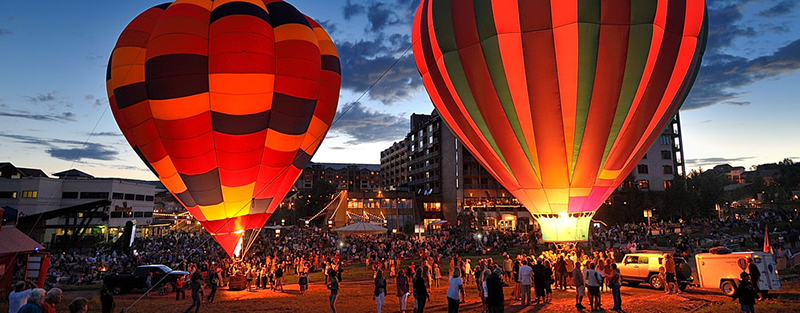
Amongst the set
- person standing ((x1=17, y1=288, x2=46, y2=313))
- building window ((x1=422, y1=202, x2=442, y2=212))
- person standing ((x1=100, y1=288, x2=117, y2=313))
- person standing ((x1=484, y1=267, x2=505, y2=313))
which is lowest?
person standing ((x1=100, y1=288, x2=117, y2=313))

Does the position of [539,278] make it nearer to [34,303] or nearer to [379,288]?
[379,288]

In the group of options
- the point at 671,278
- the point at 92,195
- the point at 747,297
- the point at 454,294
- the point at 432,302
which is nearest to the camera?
the point at 747,297

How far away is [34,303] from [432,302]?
944 cm

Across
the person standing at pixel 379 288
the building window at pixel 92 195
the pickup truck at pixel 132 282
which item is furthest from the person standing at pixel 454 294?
the building window at pixel 92 195

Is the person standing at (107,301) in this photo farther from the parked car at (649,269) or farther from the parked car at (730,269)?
the parked car at (730,269)

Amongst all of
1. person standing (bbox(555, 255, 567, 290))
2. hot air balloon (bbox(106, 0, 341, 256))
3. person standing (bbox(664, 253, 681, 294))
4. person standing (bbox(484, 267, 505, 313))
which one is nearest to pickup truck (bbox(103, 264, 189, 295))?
hot air balloon (bbox(106, 0, 341, 256))

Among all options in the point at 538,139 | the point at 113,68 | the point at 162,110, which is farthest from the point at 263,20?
the point at 538,139

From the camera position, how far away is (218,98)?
1338 centimetres

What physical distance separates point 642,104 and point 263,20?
1246 cm

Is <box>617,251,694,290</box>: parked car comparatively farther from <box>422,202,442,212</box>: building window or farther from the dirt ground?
<box>422,202,442,212</box>: building window

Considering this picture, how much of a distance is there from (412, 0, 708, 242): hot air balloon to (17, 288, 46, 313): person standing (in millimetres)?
12253

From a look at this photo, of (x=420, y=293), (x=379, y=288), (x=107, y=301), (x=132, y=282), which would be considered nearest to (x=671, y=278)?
(x=420, y=293)

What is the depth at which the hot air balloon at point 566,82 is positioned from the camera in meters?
12.9

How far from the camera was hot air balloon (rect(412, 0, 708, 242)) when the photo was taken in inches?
509
